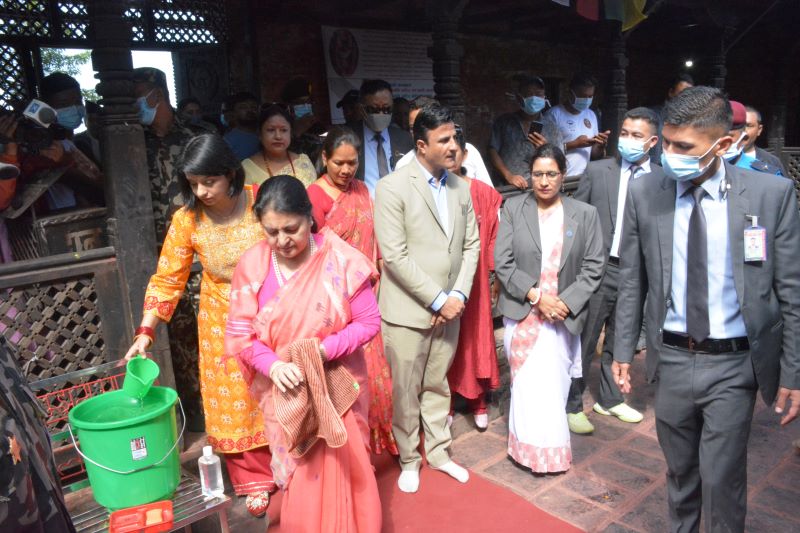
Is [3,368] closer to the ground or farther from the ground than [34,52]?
closer to the ground

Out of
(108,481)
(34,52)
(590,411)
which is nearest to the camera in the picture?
(108,481)

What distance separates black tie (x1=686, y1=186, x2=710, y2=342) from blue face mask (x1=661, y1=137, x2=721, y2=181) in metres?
0.10

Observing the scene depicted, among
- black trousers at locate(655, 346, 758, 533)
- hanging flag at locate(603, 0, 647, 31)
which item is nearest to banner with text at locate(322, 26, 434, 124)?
hanging flag at locate(603, 0, 647, 31)

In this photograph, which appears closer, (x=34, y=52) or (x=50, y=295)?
(x=50, y=295)

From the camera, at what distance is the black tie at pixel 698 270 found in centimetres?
247

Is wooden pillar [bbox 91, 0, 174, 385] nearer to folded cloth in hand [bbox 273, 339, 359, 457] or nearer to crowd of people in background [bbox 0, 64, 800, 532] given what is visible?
crowd of people in background [bbox 0, 64, 800, 532]

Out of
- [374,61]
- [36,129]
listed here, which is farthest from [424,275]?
[374,61]

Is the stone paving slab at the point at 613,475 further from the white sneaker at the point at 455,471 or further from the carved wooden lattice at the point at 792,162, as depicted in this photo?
the carved wooden lattice at the point at 792,162

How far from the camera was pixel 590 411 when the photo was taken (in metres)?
4.58

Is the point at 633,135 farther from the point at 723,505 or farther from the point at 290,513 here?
the point at 290,513

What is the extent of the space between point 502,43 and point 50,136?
7.38m

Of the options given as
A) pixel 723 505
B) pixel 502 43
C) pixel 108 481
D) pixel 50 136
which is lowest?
pixel 723 505

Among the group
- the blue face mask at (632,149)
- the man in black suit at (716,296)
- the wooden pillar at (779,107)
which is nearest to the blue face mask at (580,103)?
the blue face mask at (632,149)

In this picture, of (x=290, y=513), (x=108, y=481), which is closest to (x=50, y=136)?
(x=108, y=481)
